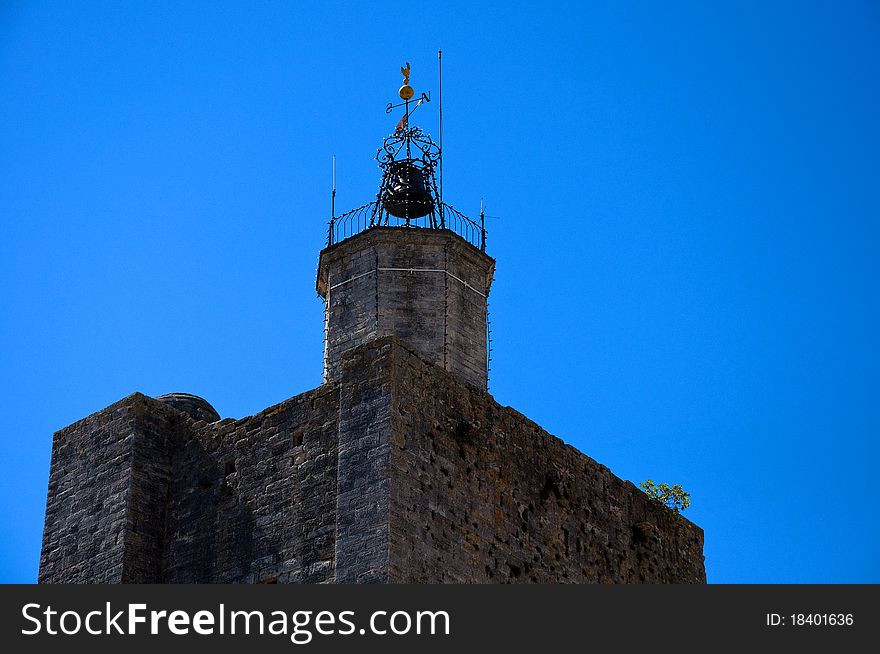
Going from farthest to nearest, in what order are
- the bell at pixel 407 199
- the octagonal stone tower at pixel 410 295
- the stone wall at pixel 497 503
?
1. the bell at pixel 407 199
2. the octagonal stone tower at pixel 410 295
3. the stone wall at pixel 497 503

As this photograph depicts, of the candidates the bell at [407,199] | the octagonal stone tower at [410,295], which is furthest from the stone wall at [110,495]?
the bell at [407,199]

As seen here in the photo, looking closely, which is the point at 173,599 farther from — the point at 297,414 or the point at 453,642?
the point at 297,414

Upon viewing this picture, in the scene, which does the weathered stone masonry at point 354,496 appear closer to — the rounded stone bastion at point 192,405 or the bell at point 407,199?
the rounded stone bastion at point 192,405

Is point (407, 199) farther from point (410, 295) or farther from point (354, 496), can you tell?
point (354, 496)

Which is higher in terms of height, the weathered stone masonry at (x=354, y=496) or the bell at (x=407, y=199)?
the bell at (x=407, y=199)

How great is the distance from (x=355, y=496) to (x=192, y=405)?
5109 mm

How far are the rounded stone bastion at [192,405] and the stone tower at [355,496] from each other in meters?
0.03

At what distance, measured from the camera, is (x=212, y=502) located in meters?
29.6

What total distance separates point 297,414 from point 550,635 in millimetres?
6426

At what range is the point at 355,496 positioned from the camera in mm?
27156

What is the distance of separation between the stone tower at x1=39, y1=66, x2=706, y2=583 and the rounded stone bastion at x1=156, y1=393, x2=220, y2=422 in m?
0.03

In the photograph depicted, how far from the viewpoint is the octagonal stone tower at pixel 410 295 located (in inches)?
1352

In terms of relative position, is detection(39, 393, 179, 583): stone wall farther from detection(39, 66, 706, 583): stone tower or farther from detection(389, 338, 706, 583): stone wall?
detection(389, 338, 706, 583): stone wall

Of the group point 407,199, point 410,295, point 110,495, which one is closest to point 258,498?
point 110,495
